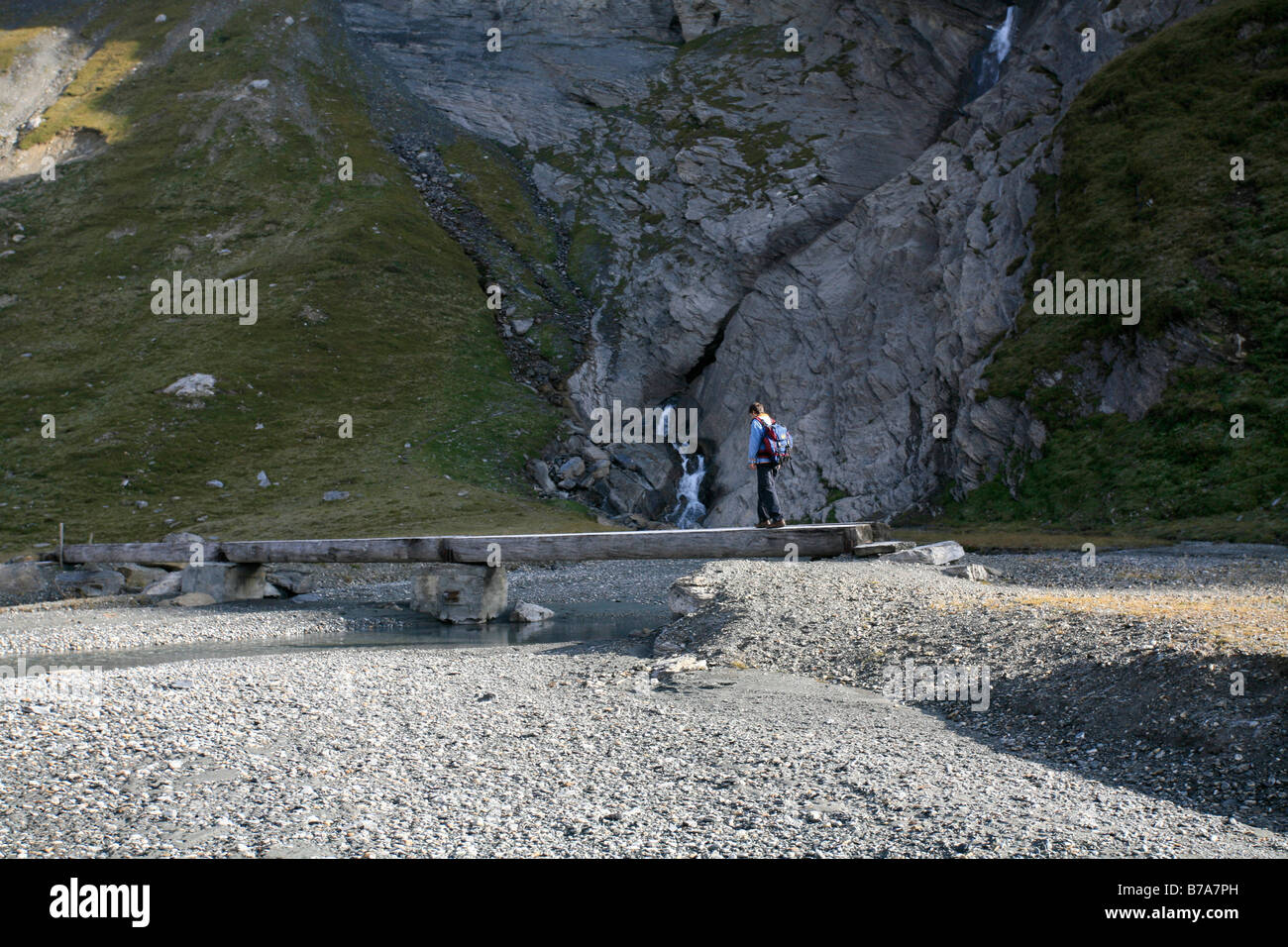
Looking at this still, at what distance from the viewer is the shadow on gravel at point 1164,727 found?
7.94 metres

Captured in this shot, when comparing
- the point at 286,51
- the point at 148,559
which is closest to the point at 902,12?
the point at 286,51

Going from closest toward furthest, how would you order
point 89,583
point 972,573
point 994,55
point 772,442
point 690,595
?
point 690,595, point 772,442, point 972,573, point 89,583, point 994,55

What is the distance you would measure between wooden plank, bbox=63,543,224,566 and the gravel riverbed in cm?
1479

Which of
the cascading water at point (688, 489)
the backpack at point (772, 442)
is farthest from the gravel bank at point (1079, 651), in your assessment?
the cascading water at point (688, 489)

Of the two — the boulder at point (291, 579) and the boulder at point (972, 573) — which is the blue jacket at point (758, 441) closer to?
the boulder at point (972, 573)

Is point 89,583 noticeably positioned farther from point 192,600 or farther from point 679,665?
point 679,665

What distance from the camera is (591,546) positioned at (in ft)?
75.8

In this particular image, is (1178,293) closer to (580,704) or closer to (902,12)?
(580,704)

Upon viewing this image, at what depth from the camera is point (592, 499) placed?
5275 centimetres

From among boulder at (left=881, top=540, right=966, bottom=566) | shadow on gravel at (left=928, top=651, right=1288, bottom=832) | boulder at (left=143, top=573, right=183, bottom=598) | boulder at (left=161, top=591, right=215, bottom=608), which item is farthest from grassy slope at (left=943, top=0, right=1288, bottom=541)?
boulder at (left=143, top=573, right=183, bottom=598)

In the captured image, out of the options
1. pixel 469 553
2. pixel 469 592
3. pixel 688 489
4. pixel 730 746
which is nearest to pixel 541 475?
pixel 688 489

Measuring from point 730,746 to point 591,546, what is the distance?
13322 millimetres

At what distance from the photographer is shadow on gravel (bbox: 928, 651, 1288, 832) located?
7.94 m

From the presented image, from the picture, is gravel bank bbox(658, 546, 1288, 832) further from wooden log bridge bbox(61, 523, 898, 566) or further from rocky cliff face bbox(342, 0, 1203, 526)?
rocky cliff face bbox(342, 0, 1203, 526)
